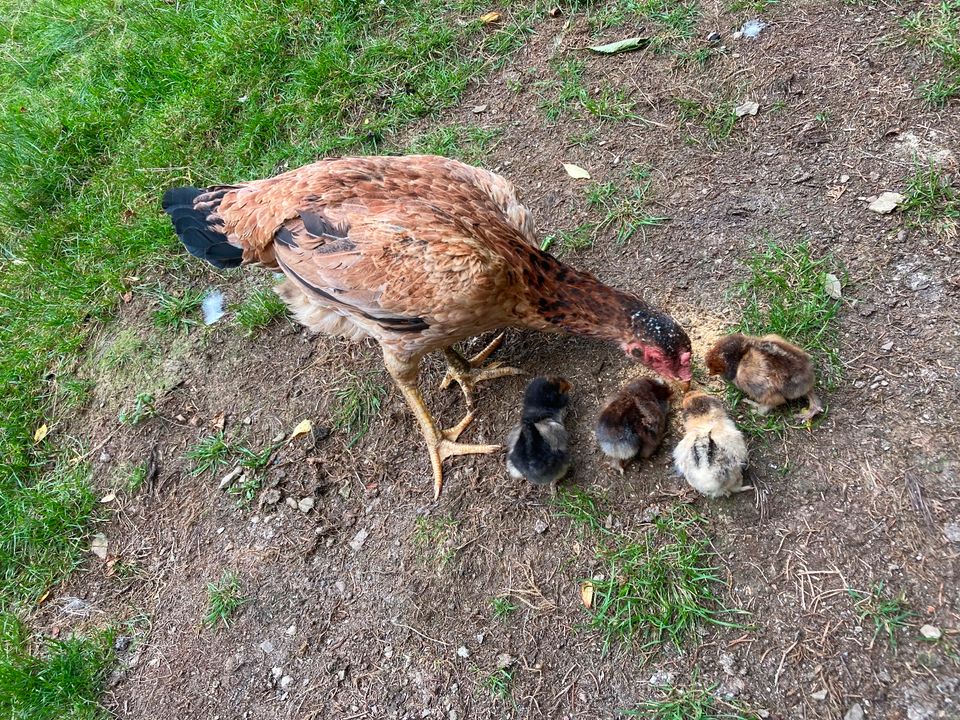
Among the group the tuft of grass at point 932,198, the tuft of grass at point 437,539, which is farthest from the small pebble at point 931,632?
the tuft of grass at point 932,198

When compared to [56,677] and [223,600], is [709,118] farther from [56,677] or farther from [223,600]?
[56,677]

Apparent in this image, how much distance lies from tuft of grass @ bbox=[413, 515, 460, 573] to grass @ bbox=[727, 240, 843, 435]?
5.31 ft

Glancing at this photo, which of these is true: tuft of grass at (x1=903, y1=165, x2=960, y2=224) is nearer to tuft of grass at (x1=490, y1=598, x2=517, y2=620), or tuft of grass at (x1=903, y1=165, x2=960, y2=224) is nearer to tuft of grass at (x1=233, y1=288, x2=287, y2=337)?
tuft of grass at (x1=490, y1=598, x2=517, y2=620)

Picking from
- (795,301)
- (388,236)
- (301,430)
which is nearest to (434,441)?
(301,430)

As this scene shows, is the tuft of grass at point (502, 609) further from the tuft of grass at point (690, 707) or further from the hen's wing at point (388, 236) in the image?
the hen's wing at point (388, 236)

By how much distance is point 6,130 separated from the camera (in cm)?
555

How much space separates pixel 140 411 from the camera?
4012mm

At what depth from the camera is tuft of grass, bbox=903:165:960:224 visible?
340 centimetres

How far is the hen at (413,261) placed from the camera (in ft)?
9.65

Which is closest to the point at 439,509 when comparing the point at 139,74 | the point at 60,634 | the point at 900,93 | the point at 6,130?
the point at 60,634

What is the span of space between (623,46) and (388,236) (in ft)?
9.32

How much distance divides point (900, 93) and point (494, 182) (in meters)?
2.65

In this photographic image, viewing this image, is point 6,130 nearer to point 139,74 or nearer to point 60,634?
point 139,74

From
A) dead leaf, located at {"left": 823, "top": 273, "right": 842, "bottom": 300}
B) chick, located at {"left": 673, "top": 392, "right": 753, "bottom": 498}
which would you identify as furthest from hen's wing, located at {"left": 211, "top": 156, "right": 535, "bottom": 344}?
dead leaf, located at {"left": 823, "top": 273, "right": 842, "bottom": 300}
